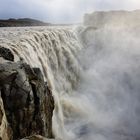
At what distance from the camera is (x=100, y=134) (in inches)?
736

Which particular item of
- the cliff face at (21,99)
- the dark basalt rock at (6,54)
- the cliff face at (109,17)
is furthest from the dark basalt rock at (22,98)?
the cliff face at (109,17)

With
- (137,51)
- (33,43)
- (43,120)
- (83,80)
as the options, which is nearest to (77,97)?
(83,80)

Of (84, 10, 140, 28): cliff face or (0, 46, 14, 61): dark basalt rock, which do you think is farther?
(84, 10, 140, 28): cliff face

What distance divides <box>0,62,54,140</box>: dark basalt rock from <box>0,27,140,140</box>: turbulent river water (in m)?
3.68

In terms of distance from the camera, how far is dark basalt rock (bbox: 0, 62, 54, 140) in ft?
36.1

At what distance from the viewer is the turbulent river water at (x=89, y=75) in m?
18.7

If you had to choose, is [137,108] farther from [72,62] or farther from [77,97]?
[72,62]

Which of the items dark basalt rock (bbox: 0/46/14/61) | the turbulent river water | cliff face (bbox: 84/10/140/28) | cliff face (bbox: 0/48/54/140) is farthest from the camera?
cliff face (bbox: 84/10/140/28)

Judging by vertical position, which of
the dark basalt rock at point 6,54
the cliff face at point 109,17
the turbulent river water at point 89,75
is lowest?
the turbulent river water at point 89,75

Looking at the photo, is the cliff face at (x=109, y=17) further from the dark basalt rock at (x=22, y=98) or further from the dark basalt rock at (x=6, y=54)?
the dark basalt rock at (x=22, y=98)

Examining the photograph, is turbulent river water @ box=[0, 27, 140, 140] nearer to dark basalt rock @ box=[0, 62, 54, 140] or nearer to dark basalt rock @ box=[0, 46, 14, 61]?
dark basalt rock @ box=[0, 46, 14, 61]

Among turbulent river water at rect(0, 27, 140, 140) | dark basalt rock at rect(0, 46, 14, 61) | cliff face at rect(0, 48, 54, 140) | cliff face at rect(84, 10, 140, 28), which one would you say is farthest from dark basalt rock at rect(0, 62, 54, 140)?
cliff face at rect(84, 10, 140, 28)

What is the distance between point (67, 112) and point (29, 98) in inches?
360

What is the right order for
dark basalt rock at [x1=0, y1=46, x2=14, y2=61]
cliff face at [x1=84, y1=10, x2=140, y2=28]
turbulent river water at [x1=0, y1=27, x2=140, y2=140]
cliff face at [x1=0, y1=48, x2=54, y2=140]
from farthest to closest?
cliff face at [x1=84, y1=10, x2=140, y2=28] < turbulent river water at [x1=0, y1=27, x2=140, y2=140] < dark basalt rock at [x1=0, y1=46, x2=14, y2=61] < cliff face at [x1=0, y1=48, x2=54, y2=140]
